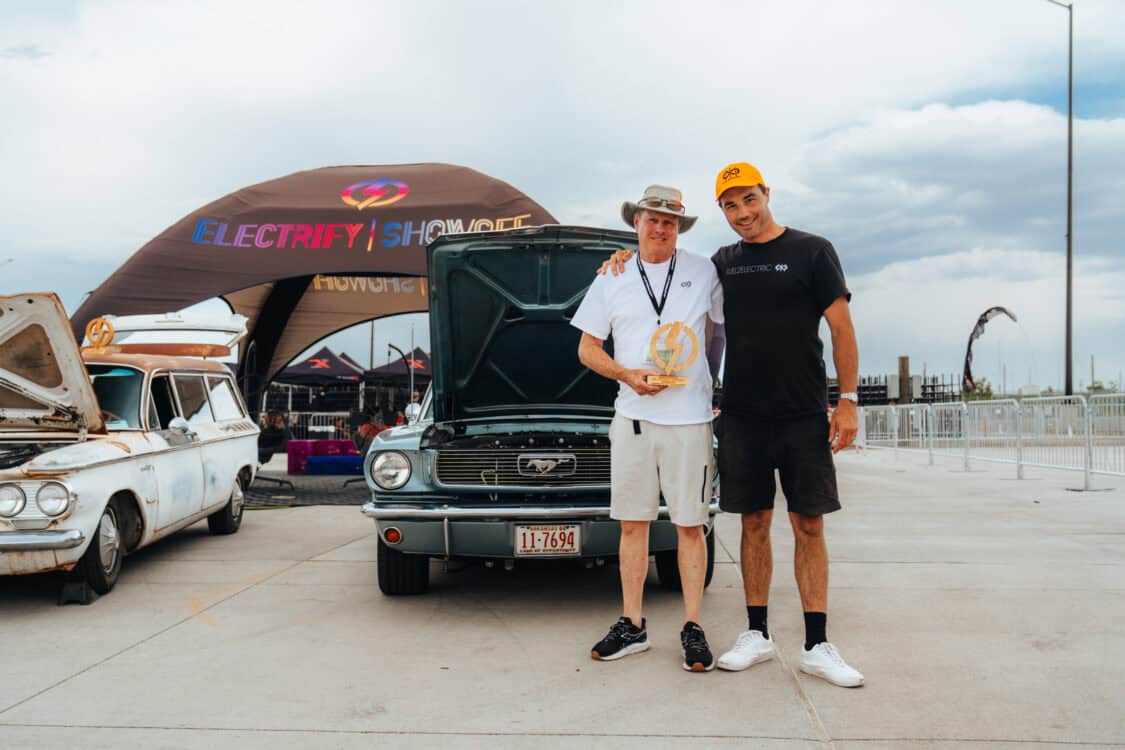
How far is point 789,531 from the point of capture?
843cm

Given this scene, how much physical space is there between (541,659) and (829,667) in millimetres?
1233

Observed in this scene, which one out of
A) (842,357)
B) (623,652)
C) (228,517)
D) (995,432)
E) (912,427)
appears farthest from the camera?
(912,427)

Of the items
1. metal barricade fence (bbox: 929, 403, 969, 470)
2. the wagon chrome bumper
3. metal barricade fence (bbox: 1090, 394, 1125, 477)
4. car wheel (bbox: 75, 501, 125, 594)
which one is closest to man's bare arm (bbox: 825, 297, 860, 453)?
the wagon chrome bumper

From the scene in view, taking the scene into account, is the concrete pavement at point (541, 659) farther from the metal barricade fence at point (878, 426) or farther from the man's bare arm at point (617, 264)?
the metal barricade fence at point (878, 426)

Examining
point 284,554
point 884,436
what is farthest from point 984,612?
point 884,436

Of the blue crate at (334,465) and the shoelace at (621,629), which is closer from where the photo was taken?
the shoelace at (621,629)

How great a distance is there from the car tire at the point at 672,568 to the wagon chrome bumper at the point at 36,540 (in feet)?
10.7

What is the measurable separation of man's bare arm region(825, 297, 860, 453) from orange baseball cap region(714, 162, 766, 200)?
61cm

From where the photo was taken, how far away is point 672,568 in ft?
18.5

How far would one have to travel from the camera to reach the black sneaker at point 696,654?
3957 millimetres

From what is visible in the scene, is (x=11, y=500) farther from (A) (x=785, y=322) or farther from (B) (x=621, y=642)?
(A) (x=785, y=322)

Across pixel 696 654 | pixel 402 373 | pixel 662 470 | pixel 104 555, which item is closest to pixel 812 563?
pixel 696 654

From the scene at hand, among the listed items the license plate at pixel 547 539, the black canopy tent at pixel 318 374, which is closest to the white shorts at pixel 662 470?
the license plate at pixel 547 539

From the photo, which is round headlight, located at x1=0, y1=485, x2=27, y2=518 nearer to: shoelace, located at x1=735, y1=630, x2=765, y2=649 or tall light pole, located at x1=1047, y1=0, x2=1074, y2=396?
shoelace, located at x1=735, y1=630, x2=765, y2=649
